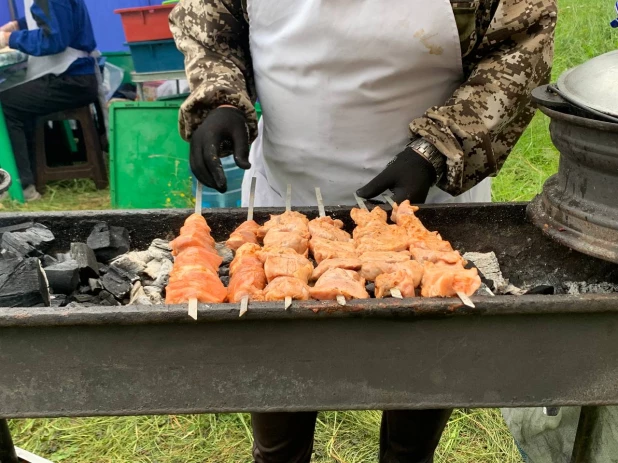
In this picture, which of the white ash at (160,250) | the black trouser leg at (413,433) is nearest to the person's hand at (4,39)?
the white ash at (160,250)

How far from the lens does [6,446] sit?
290 centimetres

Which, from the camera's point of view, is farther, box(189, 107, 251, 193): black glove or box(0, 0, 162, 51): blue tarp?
box(0, 0, 162, 51): blue tarp

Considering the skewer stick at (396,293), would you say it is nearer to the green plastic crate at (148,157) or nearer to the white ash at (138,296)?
the white ash at (138,296)

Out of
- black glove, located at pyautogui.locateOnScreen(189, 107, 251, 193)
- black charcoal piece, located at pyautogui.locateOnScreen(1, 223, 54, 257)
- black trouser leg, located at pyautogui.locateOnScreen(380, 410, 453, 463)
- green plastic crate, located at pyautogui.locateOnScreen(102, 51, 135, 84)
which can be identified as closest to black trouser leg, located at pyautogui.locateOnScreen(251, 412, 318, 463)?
black trouser leg, located at pyautogui.locateOnScreen(380, 410, 453, 463)

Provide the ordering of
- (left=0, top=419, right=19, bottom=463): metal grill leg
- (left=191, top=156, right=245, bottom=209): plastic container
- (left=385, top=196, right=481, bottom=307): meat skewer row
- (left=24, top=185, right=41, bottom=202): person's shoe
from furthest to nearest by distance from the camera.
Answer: (left=24, top=185, right=41, bottom=202): person's shoe < (left=191, top=156, right=245, bottom=209): plastic container < (left=0, top=419, right=19, bottom=463): metal grill leg < (left=385, top=196, right=481, bottom=307): meat skewer row

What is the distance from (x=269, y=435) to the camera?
271cm

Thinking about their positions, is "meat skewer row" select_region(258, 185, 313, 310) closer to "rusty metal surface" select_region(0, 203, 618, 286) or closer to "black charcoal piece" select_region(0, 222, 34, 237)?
"rusty metal surface" select_region(0, 203, 618, 286)

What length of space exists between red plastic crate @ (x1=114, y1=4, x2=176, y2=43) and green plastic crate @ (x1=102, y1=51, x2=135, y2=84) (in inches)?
105

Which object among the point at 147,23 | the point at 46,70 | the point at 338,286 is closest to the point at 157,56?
the point at 147,23

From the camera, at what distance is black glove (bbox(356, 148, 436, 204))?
2.47 metres

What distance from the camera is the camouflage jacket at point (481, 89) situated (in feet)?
8.34

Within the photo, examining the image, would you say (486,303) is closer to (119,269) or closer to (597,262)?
(597,262)

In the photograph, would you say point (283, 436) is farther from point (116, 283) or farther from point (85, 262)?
point (85, 262)

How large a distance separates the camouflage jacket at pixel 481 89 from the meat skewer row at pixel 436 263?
0.31m
